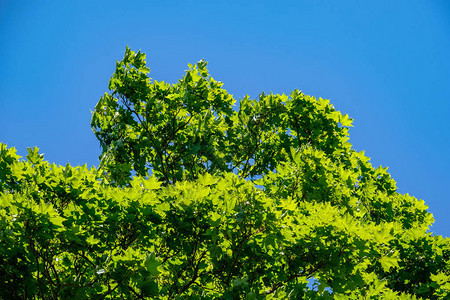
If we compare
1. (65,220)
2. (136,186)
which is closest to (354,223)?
(136,186)

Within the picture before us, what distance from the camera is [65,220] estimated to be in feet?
21.7

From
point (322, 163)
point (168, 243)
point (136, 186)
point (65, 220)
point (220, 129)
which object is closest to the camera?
point (65, 220)

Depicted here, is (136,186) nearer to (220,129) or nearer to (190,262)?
(190,262)

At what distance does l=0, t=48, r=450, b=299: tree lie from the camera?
6695mm

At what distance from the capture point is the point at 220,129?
36.7 feet

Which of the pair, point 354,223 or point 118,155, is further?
point 118,155

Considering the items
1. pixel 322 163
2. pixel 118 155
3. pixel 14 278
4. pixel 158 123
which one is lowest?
pixel 14 278

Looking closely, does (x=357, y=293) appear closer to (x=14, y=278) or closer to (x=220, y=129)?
(x=220, y=129)

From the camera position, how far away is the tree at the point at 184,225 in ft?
22.0

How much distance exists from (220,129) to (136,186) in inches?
176

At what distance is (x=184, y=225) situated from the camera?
7.09m

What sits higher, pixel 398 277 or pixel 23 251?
pixel 398 277

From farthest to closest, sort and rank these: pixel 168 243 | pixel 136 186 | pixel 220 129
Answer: pixel 220 129, pixel 168 243, pixel 136 186

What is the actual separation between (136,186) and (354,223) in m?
4.20
